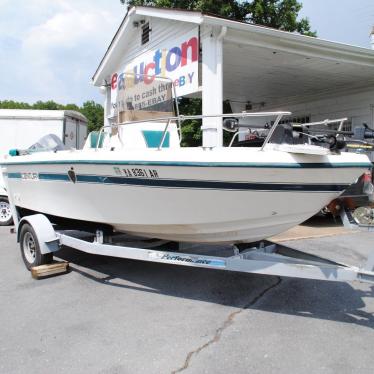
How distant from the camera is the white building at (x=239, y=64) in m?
7.77

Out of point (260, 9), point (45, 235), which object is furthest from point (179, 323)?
point (260, 9)

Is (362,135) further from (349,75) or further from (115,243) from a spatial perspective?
(349,75)

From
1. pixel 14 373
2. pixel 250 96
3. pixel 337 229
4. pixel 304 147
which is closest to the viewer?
pixel 14 373

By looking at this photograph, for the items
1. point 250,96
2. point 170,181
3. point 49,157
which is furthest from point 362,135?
point 250,96

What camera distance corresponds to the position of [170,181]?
3834 millimetres

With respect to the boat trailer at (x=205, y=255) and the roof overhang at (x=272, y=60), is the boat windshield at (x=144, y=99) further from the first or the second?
the roof overhang at (x=272, y=60)

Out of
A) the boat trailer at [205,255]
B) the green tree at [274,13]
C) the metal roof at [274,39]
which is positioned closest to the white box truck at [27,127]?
the metal roof at [274,39]

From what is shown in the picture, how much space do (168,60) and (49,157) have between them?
196 inches

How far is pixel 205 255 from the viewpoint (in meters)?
4.44

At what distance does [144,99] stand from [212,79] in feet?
8.64

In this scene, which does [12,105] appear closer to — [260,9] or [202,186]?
[260,9]

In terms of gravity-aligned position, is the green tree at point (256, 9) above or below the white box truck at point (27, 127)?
above

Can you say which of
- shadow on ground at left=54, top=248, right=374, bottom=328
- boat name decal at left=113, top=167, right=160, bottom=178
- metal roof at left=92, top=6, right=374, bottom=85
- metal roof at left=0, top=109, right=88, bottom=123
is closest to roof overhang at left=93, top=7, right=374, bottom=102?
metal roof at left=92, top=6, right=374, bottom=85

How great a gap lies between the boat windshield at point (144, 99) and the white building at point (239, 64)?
1.75 ft
